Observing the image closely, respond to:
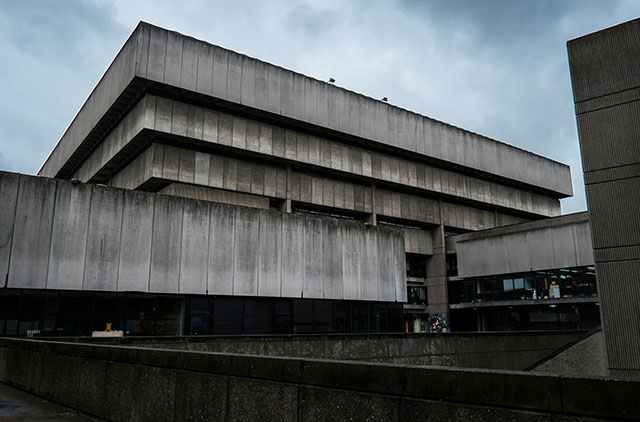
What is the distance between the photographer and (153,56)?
→ 43.9 m

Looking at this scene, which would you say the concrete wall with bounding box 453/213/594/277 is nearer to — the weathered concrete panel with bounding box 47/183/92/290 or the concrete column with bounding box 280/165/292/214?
the concrete column with bounding box 280/165/292/214

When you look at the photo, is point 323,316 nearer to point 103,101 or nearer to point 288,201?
point 288,201

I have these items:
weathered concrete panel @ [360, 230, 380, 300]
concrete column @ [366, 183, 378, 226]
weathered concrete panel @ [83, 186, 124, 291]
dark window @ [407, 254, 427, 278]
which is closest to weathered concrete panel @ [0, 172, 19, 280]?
weathered concrete panel @ [83, 186, 124, 291]

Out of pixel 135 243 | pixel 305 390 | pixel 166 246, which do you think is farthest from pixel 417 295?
pixel 305 390

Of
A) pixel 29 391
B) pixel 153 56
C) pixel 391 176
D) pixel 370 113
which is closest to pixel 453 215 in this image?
pixel 391 176

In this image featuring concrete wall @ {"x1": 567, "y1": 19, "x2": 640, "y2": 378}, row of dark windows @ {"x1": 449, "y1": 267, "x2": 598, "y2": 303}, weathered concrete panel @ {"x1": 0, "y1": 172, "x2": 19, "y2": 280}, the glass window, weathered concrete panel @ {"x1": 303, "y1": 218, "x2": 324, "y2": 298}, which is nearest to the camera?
concrete wall @ {"x1": 567, "y1": 19, "x2": 640, "y2": 378}

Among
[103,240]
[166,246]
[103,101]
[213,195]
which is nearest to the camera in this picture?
[103,240]

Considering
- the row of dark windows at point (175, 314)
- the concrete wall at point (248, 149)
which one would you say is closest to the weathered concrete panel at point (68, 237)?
the row of dark windows at point (175, 314)

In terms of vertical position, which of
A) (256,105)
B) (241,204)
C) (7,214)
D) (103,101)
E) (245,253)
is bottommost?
(245,253)

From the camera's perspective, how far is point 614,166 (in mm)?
15977

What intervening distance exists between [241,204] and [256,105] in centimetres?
941

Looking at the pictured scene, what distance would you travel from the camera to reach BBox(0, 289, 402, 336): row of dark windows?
1045 inches

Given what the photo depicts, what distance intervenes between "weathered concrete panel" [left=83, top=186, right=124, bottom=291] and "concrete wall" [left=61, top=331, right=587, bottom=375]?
38.5 ft

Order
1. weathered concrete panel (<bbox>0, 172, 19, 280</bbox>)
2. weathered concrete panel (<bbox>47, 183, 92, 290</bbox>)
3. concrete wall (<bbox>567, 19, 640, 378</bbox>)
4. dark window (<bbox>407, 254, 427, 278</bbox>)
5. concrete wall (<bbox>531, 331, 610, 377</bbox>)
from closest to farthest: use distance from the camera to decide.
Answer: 1. concrete wall (<bbox>567, 19, 640, 378</bbox>)
2. concrete wall (<bbox>531, 331, 610, 377</bbox>)
3. weathered concrete panel (<bbox>0, 172, 19, 280</bbox>)
4. weathered concrete panel (<bbox>47, 183, 92, 290</bbox>)
5. dark window (<bbox>407, 254, 427, 278</bbox>)
